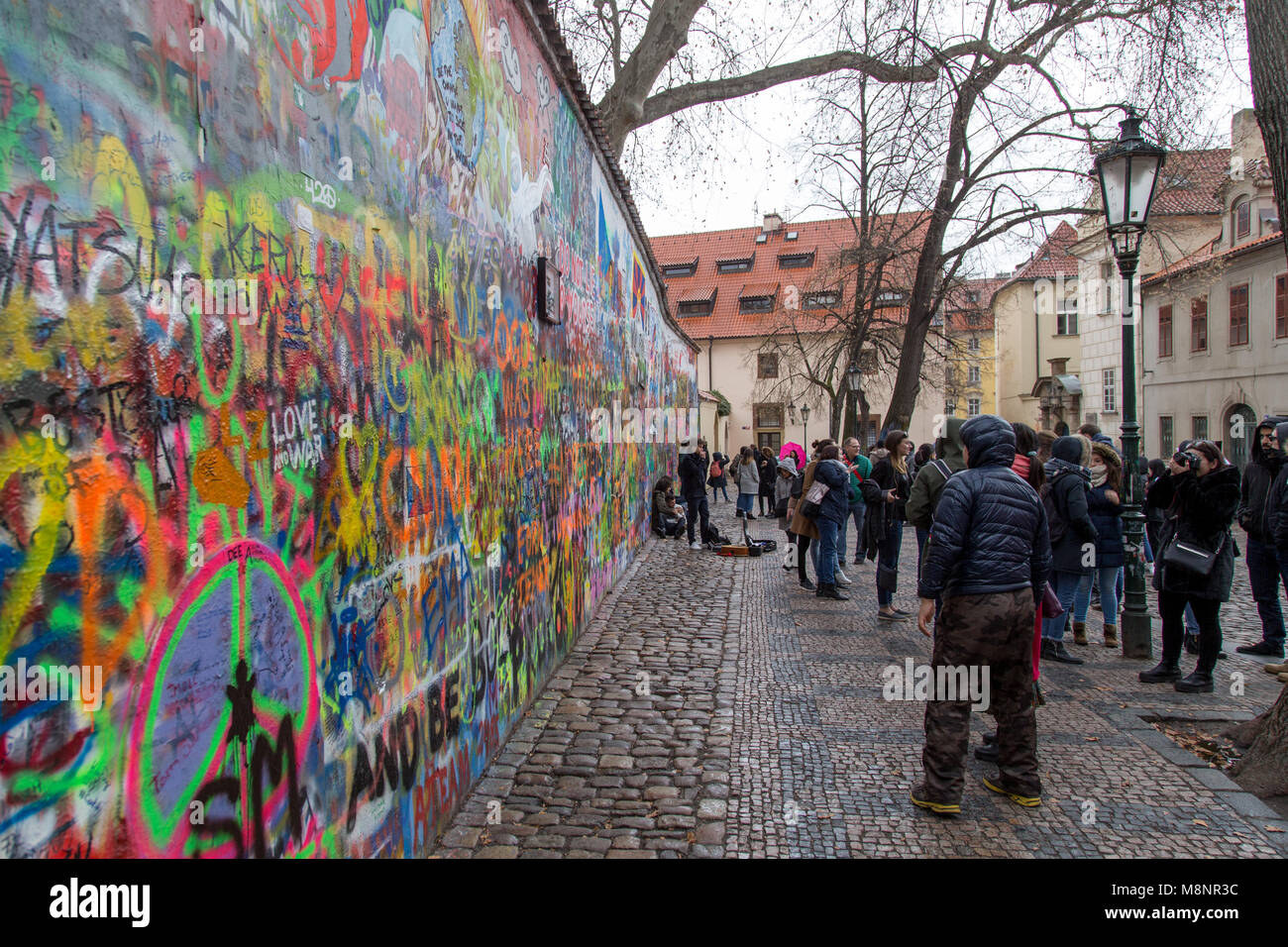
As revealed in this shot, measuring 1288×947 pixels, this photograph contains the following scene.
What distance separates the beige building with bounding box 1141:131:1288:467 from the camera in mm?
24953

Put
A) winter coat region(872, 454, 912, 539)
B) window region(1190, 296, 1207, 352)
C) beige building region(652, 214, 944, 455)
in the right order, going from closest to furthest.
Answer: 1. winter coat region(872, 454, 912, 539)
2. window region(1190, 296, 1207, 352)
3. beige building region(652, 214, 944, 455)

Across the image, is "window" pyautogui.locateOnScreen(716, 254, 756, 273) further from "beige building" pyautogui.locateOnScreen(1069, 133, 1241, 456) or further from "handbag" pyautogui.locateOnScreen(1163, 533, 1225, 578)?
"handbag" pyautogui.locateOnScreen(1163, 533, 1225, 578)

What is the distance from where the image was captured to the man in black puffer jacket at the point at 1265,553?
709 cm

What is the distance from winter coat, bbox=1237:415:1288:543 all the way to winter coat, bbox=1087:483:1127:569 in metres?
0.94

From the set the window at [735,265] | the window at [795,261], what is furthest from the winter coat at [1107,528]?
the window at [735,265]

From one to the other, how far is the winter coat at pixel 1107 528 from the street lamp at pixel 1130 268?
0.42ft

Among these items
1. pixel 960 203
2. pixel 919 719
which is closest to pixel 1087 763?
pixel 919 719

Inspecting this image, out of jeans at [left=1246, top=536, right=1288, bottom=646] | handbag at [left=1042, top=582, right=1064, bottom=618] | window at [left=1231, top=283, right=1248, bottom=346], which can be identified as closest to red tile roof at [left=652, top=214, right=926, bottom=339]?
window at [left=1231, top=283, right=1248, bottom=346]

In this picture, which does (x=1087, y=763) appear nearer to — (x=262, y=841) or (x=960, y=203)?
(x=262, y=841)

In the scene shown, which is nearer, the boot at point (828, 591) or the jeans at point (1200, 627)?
the jeans at point (1200, 627)

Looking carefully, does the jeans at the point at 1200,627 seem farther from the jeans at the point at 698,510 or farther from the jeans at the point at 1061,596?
the jeans at the point at 698,510

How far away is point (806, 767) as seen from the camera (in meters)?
4.68

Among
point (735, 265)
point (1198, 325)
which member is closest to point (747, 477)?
point (1198, 325)
